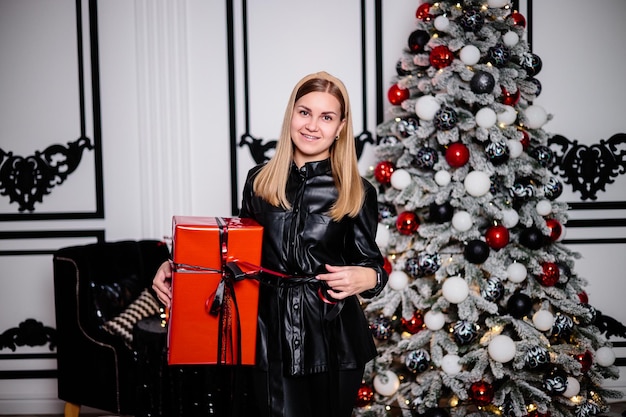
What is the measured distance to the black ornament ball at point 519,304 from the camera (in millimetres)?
2936

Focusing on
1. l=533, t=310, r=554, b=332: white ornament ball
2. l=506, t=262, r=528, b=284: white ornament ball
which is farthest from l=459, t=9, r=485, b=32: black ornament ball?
l=533, t=310, r=554, b=332: white ornament ball

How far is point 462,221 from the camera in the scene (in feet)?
9.52

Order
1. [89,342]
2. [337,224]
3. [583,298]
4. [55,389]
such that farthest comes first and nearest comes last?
[55,389], [583,298], [89,342], [337,224]

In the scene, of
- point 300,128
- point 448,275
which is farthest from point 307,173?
point 448,275

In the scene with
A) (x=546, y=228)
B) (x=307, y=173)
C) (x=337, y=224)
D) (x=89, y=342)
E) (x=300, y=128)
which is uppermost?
(x=300, y=128)

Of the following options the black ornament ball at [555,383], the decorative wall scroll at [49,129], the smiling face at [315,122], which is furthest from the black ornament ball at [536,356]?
the decorative wall scroll at [49,129]

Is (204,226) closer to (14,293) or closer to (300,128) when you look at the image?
(300,128)

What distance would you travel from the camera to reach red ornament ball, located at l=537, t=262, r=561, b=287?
2.98 m

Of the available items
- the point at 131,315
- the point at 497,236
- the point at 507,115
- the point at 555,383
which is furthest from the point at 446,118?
the point at 131,315

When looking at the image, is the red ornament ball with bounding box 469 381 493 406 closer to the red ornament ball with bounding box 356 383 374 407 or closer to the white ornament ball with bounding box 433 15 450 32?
the red ornament ball with bounding box 356 383 374 407

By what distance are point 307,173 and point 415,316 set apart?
1.57 m

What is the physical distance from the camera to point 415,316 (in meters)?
3.03

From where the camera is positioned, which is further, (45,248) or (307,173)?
(45,248)

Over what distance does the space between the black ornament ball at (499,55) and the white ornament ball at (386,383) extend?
1768 mm
